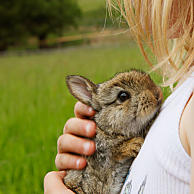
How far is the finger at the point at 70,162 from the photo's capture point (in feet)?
5.42

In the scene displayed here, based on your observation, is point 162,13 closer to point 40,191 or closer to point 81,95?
point 81,95

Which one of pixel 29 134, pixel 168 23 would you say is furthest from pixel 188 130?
pixel 29 134

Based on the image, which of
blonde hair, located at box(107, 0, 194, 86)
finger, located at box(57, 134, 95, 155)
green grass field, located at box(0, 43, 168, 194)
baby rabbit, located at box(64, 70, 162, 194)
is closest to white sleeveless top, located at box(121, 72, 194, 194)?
blonde hair, located at box(107, 0, 194, 86)

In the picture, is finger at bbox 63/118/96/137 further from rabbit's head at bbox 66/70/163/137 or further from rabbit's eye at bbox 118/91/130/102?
rabbit's eye at bbox 118/91/130/102

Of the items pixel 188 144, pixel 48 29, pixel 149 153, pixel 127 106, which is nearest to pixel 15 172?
pixel 127 106

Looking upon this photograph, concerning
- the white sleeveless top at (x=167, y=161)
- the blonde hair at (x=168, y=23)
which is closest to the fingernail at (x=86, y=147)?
the white sleeveless top at (x=167, y=161)

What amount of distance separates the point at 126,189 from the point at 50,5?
33447 millimetres

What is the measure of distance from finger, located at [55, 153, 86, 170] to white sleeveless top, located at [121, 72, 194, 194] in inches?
18.1

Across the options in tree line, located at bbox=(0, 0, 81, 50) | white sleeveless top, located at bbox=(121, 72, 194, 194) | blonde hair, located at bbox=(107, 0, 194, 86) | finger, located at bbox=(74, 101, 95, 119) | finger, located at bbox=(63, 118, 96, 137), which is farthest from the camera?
tree line, located at bbox=(0, 0, 81, 50)

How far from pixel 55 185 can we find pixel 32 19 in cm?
3232

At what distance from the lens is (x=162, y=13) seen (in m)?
1.25

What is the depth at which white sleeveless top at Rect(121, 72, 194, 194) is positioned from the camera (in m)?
0.98

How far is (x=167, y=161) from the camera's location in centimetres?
101

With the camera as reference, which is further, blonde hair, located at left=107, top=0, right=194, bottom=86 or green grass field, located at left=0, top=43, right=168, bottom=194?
green grass field, located at left=0, top=43, right=168, bottom=194
